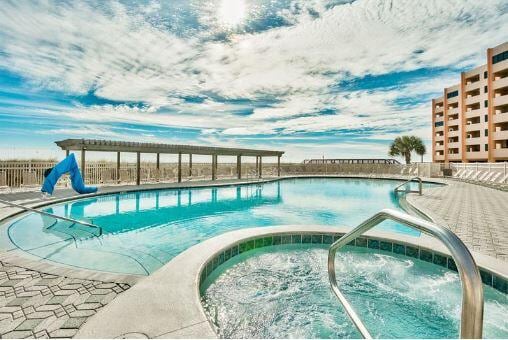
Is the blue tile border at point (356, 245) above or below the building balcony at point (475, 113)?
below

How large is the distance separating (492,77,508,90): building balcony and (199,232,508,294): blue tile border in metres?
34.0

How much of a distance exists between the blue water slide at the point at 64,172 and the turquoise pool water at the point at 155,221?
789 mm

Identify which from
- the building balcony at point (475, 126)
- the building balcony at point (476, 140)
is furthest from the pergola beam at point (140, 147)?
the building balcony at point (475, 126)

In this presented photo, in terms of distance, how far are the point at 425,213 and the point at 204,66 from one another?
41.2 ft

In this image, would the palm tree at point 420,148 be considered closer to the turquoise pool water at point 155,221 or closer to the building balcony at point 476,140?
the building balcony at point 476,140

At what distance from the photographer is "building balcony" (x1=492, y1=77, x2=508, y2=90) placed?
2752cm

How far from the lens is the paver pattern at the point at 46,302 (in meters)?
2.27

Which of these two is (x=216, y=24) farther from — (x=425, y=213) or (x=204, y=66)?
(x=425, y=213)

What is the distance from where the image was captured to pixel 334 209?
34.4 feet

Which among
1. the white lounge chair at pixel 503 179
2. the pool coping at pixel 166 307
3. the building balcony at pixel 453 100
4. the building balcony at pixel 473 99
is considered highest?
the building balcony at pixel 453 100

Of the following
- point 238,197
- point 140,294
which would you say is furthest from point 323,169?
point 140,294

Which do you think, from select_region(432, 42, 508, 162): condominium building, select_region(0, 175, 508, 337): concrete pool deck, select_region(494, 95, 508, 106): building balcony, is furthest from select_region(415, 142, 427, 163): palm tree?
select_region(0, 175, 508, 337): concrete pool deck

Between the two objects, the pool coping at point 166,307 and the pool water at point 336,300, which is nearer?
the pool coping at point 166,307

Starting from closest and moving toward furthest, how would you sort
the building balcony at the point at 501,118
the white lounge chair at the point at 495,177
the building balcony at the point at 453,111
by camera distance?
the white lounge chair at the point at 495,177 < the building balcony at the point at 501,118 < the building balcony at the point at 453,111
